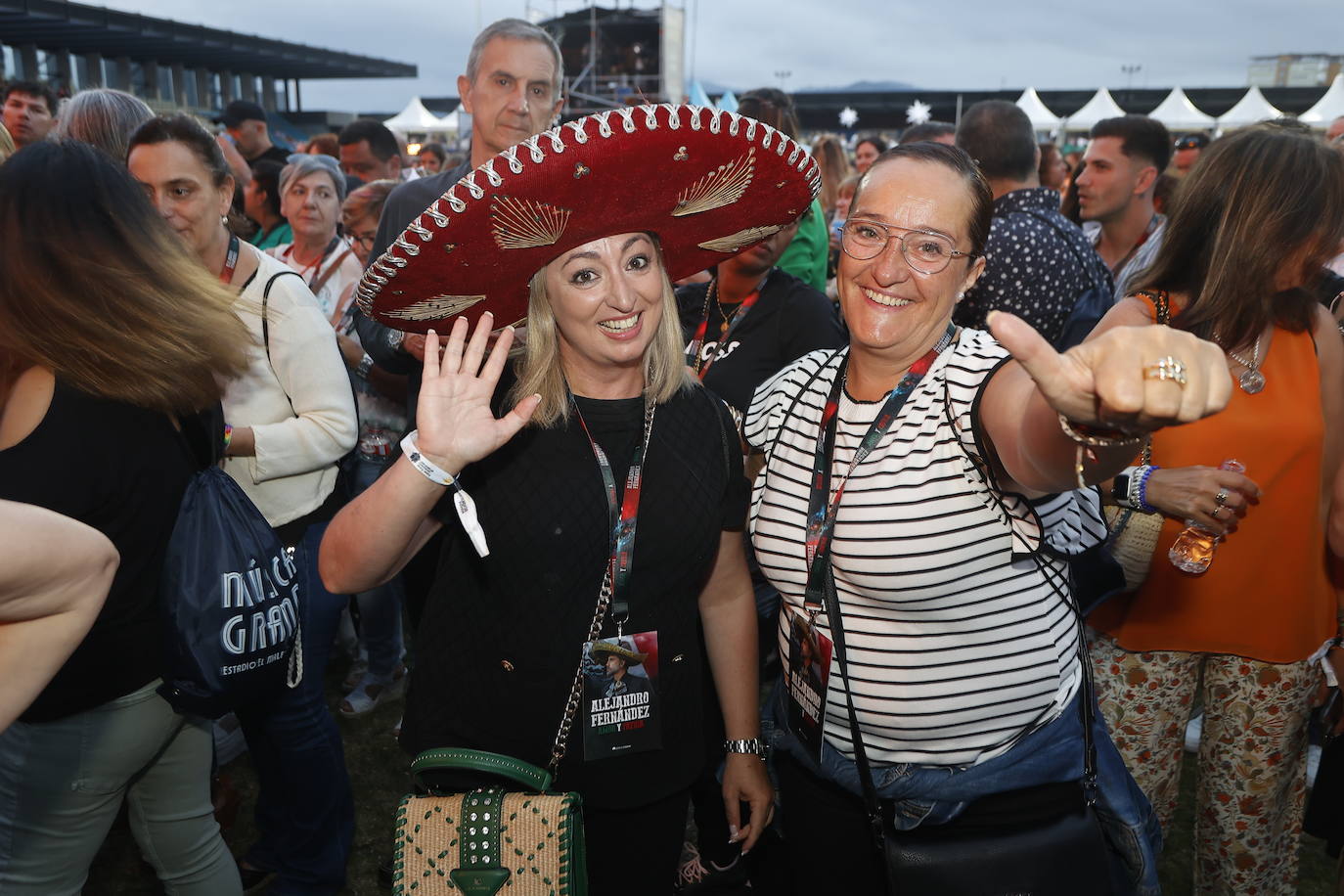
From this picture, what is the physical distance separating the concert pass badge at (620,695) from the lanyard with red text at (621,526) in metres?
0.05

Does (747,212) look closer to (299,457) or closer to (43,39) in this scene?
(299,457)

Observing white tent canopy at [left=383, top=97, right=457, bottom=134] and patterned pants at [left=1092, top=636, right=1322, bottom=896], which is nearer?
patterned pants at [left=1092, top=636, right=1322, bottom=896]

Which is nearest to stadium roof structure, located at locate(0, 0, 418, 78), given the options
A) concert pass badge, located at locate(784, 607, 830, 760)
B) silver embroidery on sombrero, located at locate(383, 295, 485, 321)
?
silver embroidery on sombrero, located at locate(383, 295, 485, 321)

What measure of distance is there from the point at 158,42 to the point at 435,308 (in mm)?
38144

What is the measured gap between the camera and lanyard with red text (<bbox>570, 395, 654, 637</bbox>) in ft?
6.13

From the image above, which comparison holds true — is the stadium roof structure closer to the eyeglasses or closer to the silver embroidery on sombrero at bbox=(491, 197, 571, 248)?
the silver embroidery on sombrero at bbox=(491, 197, 571, 248)

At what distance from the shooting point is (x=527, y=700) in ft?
6.23

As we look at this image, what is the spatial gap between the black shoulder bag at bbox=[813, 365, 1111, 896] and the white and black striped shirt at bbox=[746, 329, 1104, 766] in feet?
0.14

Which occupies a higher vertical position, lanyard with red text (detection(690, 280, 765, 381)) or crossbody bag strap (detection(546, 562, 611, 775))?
lanyard with red text (detection(690, 280, 765, 381))

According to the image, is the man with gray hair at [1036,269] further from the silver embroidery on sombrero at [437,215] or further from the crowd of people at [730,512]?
the silver embroidery on sombrero at [437,215]

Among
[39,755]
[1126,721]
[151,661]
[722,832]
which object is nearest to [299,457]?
[151,661]

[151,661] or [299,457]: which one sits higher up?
[299,457]

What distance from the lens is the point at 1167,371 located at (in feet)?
3.49

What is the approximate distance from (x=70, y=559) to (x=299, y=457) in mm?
1458
